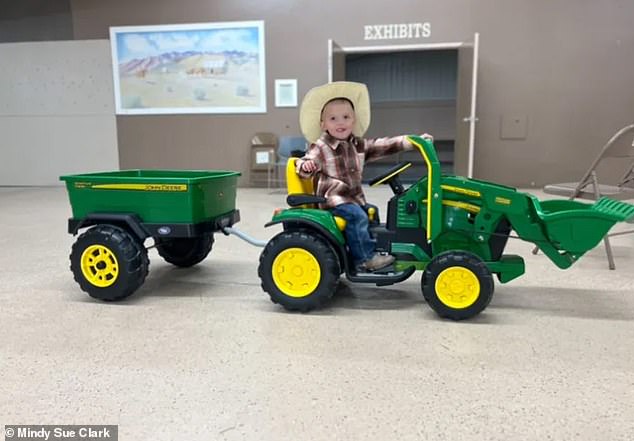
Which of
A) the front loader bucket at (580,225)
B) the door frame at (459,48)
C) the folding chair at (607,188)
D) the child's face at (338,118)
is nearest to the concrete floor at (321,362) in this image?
the front loader bucket at (580,225)

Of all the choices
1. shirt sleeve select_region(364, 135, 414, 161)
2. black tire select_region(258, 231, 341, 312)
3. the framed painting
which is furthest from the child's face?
the framed painting

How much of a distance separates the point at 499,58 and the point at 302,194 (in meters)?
5.53

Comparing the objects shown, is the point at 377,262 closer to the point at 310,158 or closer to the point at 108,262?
the point at 310,158

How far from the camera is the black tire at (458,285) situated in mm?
1899

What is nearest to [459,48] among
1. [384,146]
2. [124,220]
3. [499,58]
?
[499,58]

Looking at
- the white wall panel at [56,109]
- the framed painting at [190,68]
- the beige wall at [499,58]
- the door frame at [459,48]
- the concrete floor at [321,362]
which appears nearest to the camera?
the concrete floor at [321,362]

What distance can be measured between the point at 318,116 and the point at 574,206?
4.14ft

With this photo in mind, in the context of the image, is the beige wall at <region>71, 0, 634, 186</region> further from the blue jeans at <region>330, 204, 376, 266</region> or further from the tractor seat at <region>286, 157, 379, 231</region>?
the blue jeans at <region>330, 204, 376, 266</region>

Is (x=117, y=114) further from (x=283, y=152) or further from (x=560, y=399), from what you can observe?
(x=560, y=399)

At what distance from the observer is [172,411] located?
1.32m

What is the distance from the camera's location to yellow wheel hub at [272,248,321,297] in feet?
6.65

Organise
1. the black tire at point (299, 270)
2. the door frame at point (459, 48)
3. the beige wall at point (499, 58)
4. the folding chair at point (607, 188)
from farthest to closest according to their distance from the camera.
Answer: the beige wall at point (499, 58), the door frame at point (459, 48), the folding chair at point (607, 188), the black tire at point (299, 270)

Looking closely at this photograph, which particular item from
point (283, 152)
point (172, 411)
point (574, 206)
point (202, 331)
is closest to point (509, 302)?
point (574, 206)

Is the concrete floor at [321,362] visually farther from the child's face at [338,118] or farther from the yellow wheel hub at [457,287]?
the child's face at [338,118]
